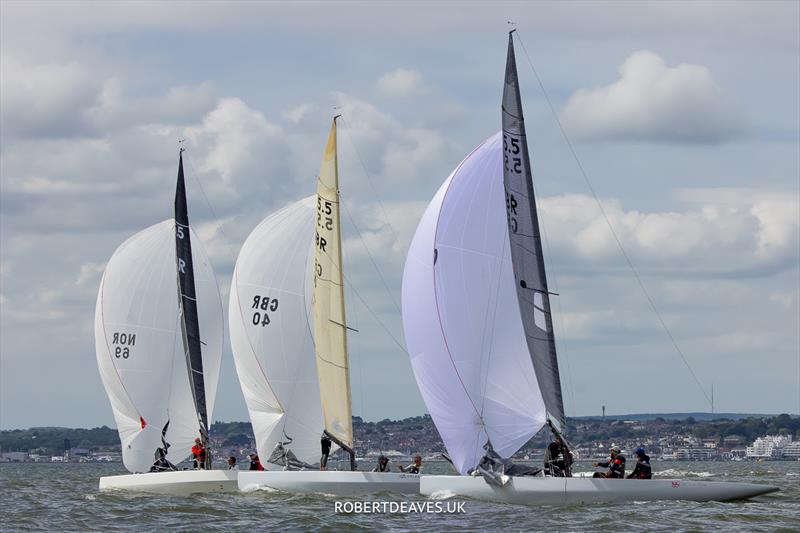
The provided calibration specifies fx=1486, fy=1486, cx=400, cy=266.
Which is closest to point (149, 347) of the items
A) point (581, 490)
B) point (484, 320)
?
point (484, 320)

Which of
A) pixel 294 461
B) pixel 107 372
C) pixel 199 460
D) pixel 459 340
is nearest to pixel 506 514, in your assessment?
pixel 459 340

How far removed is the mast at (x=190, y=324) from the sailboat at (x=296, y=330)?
1.48m

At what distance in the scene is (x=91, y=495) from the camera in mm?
43188

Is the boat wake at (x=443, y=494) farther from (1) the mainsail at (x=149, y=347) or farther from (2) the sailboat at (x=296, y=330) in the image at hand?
(1) the mainsail at (x=149, y=347)

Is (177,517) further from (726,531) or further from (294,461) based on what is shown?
(726,531)

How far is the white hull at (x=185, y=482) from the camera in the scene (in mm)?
38750

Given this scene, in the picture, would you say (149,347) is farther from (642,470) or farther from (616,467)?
(642,470)

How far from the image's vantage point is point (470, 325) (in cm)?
3291

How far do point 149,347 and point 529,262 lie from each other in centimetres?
1442

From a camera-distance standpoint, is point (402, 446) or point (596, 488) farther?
point (402, 446)

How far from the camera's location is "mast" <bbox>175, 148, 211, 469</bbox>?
139ft

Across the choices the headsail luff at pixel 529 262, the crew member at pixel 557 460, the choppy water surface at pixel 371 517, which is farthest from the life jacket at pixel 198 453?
the crew member at pixel 557 460

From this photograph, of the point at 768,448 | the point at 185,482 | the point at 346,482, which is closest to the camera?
the point at 346,482

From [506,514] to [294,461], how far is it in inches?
438
